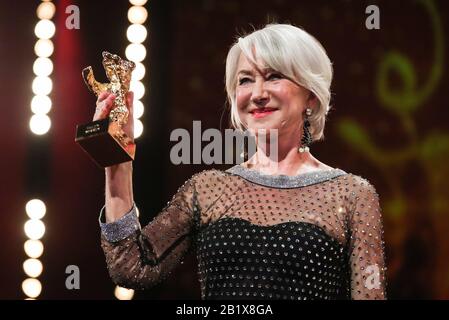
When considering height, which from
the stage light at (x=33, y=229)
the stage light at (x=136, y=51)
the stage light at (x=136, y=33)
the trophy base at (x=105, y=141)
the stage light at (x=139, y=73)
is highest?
the stage light at (x=136, y=33)

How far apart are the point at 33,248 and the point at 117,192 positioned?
888 millimetres

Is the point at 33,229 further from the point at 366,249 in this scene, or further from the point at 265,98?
the point at 366,249

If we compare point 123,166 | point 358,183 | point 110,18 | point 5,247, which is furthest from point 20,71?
point 358,183

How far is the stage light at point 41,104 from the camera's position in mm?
2203

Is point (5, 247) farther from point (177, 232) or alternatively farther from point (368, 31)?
point (368, 31)

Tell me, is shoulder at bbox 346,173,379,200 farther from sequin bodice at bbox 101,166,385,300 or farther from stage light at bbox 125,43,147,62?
stage light at bbox 125,43,147,62

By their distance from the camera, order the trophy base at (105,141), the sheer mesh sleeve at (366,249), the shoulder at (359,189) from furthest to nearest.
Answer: the shoulder at (359,189) → the sheer mesh sleeve at (366,249) → the trophy base at (105,141)

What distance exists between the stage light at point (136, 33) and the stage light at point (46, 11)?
0.23m

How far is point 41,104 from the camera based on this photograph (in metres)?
2.20

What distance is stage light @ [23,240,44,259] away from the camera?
7.19 feet

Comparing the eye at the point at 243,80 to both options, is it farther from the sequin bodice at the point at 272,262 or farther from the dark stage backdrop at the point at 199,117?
the dark stage backdrop at the point at 199,117

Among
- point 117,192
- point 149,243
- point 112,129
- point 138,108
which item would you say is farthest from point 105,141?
point 138,108

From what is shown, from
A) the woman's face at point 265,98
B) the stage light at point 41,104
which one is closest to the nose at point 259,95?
the woman's face at point 265,98

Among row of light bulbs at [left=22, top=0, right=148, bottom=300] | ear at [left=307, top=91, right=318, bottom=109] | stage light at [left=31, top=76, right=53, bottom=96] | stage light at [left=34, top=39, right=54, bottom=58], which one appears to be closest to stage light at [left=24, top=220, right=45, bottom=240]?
row of light bulbs at [left=22, top=0, right=148, bottom=300]
